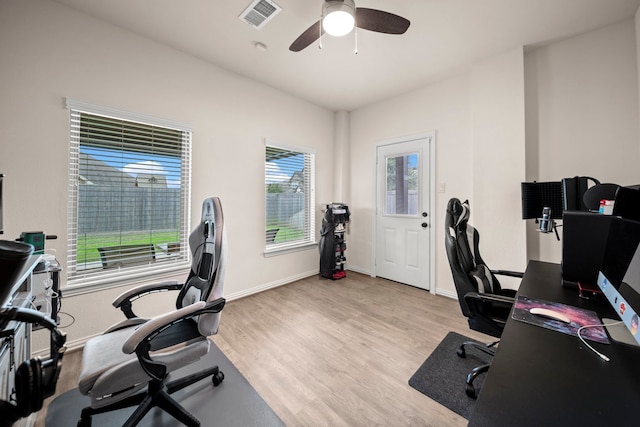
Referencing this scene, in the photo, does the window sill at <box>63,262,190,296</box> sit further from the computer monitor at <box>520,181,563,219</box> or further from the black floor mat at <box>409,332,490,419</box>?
the computer monitor at <box>520,181,563,219</box>

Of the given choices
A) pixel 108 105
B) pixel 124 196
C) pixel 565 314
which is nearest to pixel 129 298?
pixel 124 196

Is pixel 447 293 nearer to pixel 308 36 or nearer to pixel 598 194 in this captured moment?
pixel 598 194

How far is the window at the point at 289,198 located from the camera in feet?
11.3

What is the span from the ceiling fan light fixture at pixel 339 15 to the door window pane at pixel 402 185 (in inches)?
86.5

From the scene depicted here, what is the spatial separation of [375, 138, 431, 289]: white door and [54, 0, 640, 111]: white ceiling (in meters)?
1.02

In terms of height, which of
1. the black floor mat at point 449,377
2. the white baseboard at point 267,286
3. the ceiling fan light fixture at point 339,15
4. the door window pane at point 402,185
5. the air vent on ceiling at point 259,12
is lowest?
the black floor mat at point 449,377

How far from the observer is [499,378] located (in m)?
0.64

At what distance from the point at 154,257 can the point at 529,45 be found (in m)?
4.41

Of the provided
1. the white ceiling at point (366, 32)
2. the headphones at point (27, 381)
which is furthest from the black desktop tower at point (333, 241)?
the headphones at point (27, 381)

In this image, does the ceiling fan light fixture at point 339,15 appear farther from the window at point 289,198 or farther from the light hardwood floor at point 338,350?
the light hardwood floor at point 338,350

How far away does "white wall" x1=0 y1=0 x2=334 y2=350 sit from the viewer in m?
1.79

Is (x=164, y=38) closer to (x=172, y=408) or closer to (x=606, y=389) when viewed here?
(x=172, y=408)

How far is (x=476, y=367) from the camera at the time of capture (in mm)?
1750

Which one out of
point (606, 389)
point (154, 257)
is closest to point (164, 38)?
point (154, 257)
